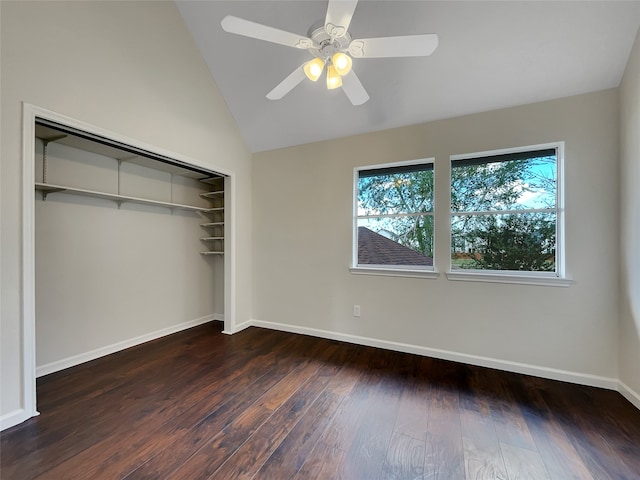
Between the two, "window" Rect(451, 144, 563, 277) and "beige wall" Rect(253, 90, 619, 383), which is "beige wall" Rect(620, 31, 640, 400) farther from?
"window" Rect(451, 144, 563, 277)

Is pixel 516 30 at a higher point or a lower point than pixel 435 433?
higher

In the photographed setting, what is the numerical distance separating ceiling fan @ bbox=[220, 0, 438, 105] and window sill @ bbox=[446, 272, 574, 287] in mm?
1994

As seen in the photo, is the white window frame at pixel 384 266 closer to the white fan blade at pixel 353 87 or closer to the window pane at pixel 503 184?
the window pane at pixel 503 184

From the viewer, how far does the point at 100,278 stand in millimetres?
2791

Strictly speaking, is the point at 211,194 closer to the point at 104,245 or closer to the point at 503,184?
the point at 104,245

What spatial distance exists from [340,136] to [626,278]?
288 centimetres

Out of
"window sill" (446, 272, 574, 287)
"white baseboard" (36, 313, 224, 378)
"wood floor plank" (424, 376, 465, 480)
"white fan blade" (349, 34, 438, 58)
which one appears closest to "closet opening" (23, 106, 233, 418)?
"white baseboard" (36, 313, 224, 378)

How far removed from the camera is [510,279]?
2.48 meters

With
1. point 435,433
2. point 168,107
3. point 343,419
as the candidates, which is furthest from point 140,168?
point 435,433

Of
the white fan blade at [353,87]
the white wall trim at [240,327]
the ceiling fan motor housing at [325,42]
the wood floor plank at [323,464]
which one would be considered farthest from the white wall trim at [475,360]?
the ceiling fan motor housing at [325,42]

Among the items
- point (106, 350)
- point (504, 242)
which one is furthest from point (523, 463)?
point (106, 350)

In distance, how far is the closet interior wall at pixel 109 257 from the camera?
244 centimetres

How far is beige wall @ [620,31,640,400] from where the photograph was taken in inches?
76.4

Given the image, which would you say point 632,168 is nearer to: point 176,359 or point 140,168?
point 176,359
